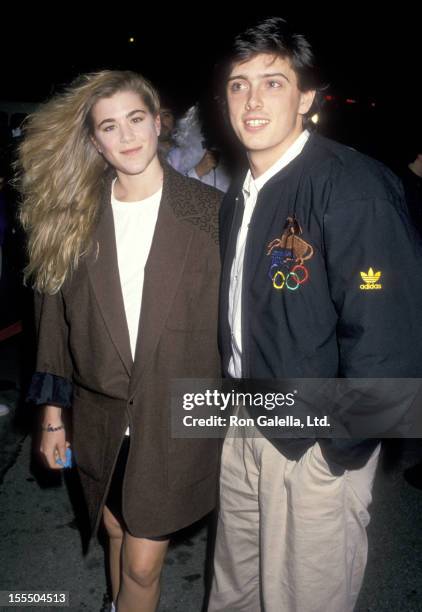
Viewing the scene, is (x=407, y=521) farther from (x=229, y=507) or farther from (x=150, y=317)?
(x=150, y=317)

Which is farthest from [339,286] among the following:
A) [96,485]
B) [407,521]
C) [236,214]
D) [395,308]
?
[407,521]

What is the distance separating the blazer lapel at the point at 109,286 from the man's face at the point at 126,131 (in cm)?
25

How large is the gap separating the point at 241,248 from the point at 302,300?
35 centimetres

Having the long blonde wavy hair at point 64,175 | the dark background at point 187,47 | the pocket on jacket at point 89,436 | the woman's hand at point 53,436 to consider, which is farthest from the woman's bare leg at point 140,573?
the dark background at point 187,47

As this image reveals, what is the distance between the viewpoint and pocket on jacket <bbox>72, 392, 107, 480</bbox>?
1.97 metres

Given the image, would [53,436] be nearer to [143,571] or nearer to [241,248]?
[143,571]

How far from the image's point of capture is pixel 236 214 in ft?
5.94

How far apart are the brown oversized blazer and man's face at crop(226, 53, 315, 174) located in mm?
360

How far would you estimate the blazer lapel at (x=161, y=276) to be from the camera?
1.80 metres

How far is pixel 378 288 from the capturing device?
53.6 inches

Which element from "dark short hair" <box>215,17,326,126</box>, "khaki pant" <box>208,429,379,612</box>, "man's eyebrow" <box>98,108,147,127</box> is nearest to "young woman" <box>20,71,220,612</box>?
"man's eyebrow" <box>98,108,147,127</box>

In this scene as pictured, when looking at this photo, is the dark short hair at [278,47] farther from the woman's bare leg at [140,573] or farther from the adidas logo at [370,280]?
the woman's bare leg at [140,573]

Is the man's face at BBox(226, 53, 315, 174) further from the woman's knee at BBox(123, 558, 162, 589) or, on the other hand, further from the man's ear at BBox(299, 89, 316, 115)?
the woman's knee at BBox(123, 558, 162, 589)

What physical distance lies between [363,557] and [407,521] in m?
1.43
